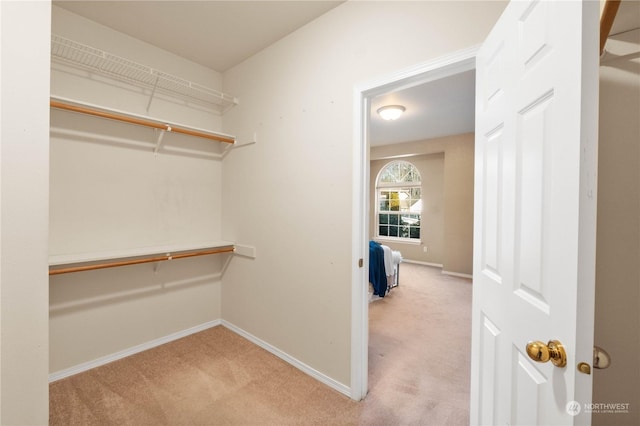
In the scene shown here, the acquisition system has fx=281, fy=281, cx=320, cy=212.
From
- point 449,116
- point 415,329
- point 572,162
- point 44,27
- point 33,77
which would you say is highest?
point 449,116

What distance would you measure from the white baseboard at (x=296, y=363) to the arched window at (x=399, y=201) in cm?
489

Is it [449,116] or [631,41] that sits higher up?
[449,116]

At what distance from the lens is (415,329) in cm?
298

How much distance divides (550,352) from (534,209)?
15.7 inches

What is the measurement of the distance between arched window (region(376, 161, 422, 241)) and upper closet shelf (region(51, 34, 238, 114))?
4862 mm

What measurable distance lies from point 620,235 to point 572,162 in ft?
1.73

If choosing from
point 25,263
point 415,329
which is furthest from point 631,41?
point 415,329

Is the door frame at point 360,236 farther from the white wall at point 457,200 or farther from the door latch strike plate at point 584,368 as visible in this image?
the white wall at point 457,200

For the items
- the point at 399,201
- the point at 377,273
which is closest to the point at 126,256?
the point at 377,273

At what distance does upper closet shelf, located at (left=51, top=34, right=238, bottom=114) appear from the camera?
6.47ft

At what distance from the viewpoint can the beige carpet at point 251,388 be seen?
1.68 metres

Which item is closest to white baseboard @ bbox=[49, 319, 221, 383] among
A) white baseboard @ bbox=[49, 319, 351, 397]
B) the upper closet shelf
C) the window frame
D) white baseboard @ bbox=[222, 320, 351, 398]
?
white baseboard @ bbox=[49, 319, 351, 397]

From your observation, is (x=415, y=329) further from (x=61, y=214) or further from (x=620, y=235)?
(x=61, y=214)

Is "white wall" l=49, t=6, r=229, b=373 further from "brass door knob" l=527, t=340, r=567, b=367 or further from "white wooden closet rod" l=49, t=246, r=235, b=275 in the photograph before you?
"brass door knob" l=527, t=340, r=567, b=367
